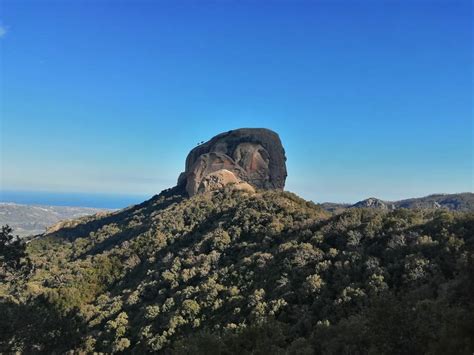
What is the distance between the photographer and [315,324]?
1167 inches

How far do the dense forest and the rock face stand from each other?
12.6 metres

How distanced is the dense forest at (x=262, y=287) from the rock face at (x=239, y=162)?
41.3 ft

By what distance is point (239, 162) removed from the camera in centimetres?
8388

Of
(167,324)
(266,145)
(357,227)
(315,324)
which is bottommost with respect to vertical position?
(167,324)

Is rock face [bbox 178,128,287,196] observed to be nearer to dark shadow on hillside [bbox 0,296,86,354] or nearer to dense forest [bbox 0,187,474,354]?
dense forest [bbox 0,187,474,354]

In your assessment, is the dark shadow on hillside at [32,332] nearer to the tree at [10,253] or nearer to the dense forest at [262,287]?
the dense forest at [262,287]

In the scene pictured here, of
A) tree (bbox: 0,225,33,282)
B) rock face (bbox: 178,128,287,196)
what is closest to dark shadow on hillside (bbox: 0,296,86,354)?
tree (bbox: 0,225,33,282)

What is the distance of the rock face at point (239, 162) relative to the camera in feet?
254

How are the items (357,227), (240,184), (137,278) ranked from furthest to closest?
(240,184) < (137,278) < (357,227)

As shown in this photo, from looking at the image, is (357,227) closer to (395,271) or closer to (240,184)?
(395,271)

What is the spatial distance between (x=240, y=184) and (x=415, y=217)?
37.3 metres

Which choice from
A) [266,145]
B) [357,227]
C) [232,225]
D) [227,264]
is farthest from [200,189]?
[357,227]

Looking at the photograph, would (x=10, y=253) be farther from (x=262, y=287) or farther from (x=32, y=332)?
(x=262, y=287)

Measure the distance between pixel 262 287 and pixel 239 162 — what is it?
48857 mm
